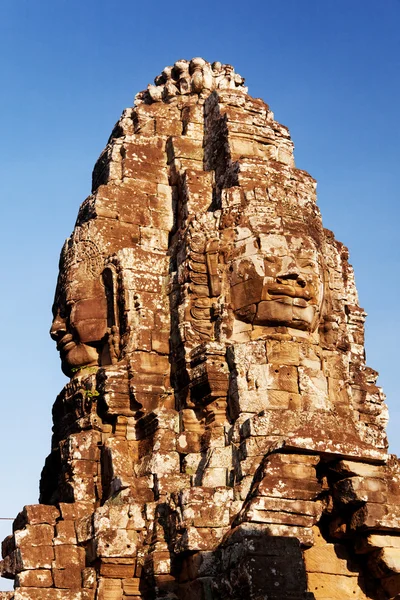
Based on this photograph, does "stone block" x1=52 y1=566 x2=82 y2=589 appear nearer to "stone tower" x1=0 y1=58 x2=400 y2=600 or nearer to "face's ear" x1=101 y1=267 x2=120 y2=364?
"stone tower" x1=0 y1=58 x2=400 y2=600

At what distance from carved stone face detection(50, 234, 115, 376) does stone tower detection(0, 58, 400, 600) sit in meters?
0.04

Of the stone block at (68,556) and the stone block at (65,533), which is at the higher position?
the stone block at (65,533)

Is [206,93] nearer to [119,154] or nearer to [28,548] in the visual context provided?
[119,154]

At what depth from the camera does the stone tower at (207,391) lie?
40.1 ft

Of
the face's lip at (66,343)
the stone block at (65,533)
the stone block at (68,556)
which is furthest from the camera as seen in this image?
the face's lip at (66,343)

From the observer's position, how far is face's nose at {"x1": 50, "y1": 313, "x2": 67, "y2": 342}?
16219 millimetres

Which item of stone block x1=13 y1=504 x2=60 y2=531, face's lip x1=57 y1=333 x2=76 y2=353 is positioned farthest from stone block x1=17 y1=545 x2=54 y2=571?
face's lip x1=57 y1=333 x2=76 y2=353

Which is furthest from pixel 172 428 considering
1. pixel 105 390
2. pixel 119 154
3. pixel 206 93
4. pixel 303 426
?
pixel 206 93

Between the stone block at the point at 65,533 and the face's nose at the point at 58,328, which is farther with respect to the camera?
the face's nose at the point at 58,328

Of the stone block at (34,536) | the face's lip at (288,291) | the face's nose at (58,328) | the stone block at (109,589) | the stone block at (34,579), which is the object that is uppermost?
the face's nose at (58,328)

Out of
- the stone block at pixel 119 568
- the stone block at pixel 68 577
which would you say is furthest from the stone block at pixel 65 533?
the stone block at pixel 119 568

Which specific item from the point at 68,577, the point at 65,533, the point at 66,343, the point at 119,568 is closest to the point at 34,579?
the point at 68,577

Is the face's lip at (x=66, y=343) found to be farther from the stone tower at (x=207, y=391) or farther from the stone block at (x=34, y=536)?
the stone block at (x=34, y=536)

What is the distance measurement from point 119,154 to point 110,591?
7740mm
